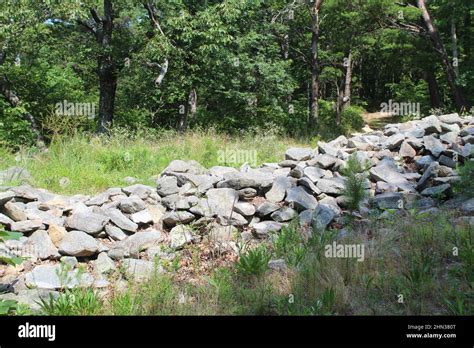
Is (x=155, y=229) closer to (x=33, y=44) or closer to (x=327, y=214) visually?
(x=327, y=214)

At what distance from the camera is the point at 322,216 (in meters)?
6.18

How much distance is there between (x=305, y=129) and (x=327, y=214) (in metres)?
10.3

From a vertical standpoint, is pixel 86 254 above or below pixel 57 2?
below

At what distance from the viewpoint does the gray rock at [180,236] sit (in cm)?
575

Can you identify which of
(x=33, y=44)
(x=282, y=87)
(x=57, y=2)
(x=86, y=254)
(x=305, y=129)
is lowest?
(x=86, y=254)

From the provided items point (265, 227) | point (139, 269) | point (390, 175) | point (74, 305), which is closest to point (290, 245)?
point (265, 227)

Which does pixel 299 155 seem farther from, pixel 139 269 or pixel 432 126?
pixel 139 269

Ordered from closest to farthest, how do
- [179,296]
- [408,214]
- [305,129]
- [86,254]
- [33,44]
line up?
[179,296] → [86,254] → [408,214] → [33,44] → [305,129]

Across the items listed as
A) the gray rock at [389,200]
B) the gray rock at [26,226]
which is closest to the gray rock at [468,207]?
the gray rock at [389,200]

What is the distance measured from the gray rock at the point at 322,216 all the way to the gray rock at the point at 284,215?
349 millimetres
